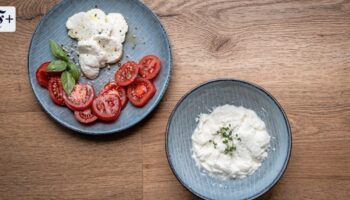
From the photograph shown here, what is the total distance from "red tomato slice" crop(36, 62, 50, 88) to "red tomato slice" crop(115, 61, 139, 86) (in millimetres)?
245

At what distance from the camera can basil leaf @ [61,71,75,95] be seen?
5.61 ft

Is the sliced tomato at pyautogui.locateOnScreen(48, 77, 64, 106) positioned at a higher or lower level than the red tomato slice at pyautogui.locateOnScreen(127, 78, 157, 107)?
lower

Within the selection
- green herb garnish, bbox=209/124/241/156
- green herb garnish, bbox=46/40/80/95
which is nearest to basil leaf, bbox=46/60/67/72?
green herb garnish, bbox=46/40/80/95

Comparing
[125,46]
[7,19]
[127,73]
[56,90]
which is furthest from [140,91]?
[7,19]

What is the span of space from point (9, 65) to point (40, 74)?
0.15 m

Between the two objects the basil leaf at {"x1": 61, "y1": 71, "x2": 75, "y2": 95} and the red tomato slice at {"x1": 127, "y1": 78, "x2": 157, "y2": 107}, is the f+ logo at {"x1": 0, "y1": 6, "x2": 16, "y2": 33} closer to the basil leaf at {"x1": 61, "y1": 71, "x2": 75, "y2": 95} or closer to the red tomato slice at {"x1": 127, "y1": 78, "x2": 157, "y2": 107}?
the basil leaf at {"x1": 61, "y1": 71, "x2": 75, "y2": 95}

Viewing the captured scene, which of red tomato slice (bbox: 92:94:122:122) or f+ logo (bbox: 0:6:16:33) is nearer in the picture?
red tomato slice (bbox: 92:94:122:122)

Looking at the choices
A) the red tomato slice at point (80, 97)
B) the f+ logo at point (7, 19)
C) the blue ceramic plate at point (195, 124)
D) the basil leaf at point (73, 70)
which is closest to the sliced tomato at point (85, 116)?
the red tomato slice at point (80, 97)

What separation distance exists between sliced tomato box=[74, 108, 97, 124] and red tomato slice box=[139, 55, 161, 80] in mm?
222

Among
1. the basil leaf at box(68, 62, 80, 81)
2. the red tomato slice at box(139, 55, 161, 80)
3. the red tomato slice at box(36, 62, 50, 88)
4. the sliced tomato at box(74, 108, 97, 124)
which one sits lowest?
the sliced tomato at box(74, 108, 97, 124)

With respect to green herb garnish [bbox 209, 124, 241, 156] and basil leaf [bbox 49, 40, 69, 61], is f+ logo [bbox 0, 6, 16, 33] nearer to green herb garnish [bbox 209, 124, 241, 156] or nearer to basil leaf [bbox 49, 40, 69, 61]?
basil leaf [bbox 49, 40, 69, 61]

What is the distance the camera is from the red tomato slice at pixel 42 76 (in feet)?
5.67

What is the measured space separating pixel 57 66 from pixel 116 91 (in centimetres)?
22

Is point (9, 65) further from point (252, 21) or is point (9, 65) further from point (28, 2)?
point (252, 21)
